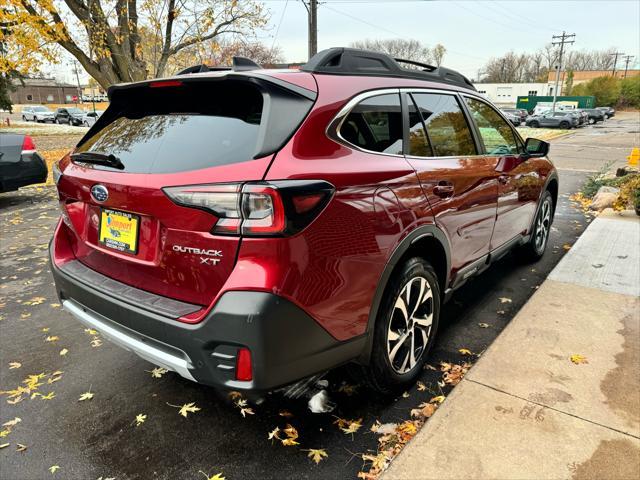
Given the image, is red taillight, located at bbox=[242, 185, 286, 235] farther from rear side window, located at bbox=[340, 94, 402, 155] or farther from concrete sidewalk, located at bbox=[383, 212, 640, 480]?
concrete sidewalk, located at bbox=[383, 212, 640, 480]

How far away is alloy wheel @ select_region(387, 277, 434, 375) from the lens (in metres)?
2.58

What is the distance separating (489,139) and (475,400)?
6.97 feet

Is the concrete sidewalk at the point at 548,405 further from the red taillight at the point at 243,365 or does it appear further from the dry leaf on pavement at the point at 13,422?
the dry leaf on pavement at the point at 13,422

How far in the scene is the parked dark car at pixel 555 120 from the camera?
3675cm

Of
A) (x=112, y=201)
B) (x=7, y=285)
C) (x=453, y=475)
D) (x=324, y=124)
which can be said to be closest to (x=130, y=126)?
(x=112, y=201)

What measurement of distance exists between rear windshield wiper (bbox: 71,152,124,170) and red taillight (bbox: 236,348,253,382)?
1.10 meters

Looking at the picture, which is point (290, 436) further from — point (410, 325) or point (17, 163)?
point (17, 163)

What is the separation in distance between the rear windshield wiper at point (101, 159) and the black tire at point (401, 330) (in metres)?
1.52

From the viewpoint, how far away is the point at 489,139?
372 centimetres

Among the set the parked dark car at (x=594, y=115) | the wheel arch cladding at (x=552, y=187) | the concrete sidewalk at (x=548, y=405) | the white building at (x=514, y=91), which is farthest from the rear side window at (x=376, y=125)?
the white building at (x=514, y=91)

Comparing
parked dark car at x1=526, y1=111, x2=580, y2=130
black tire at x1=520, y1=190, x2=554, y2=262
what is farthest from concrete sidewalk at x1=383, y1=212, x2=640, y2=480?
parked dark car at x1=526, y1=111, x2=580, y2=130

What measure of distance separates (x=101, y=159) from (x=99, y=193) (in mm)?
193

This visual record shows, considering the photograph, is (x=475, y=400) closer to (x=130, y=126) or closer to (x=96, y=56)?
(x=130, y=126)

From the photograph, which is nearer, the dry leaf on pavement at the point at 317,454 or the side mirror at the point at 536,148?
the dry leaf on pavement at the point at 317,454
